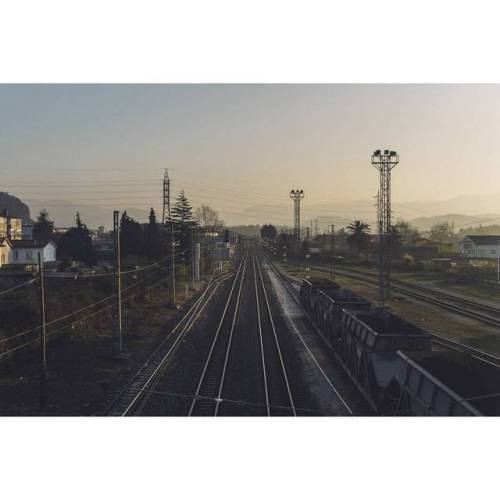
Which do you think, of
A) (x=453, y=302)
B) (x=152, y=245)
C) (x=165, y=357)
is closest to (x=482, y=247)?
(x=453, y=302)

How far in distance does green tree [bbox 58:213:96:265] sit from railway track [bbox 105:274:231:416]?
38.8 m

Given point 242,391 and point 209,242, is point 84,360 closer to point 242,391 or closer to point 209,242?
point 242,391

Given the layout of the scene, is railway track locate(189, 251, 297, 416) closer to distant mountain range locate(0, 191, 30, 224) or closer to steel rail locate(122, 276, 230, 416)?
steel rail locate(122, 276, 230, 416)

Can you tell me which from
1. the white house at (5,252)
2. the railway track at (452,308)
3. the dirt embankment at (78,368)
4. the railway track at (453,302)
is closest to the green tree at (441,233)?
the railway track at (452,308)

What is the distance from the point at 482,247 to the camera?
8075cm

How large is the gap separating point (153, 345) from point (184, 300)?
1626 cm

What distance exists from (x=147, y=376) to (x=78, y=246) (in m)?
54.1

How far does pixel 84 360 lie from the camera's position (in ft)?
67.5

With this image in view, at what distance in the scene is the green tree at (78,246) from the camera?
6662 centimetres

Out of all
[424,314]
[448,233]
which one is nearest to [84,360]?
[424,314]

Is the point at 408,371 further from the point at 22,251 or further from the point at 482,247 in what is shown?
the point at 482,247

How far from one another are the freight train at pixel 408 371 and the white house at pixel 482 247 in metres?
64.6

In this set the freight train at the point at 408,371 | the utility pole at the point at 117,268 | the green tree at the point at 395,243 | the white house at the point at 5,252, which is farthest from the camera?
the green tree at the point at 395,243

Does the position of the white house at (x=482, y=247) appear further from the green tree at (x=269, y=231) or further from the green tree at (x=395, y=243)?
the green tree at (x=269, y=231)
